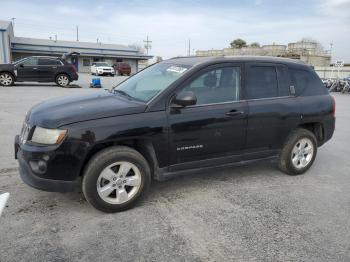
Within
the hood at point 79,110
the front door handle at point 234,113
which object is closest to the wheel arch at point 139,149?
the hood at point 79,110

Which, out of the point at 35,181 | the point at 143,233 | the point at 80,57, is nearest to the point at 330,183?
the point at 143,233

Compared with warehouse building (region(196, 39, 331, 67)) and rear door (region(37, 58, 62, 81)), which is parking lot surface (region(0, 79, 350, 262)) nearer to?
rear door (region(37, 58, 62, 81))

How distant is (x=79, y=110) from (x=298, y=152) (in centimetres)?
329

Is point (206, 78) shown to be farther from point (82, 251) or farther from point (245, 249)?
point (82, 251)

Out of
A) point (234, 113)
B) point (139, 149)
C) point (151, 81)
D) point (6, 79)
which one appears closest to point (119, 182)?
point (139, 149)

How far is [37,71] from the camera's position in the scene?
57.6 feet

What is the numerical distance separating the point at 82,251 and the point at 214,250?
1.18 metres

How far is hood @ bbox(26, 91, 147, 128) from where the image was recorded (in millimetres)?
3414

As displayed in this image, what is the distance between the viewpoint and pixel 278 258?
2914 millimetres

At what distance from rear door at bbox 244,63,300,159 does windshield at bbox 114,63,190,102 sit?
101 centimetres

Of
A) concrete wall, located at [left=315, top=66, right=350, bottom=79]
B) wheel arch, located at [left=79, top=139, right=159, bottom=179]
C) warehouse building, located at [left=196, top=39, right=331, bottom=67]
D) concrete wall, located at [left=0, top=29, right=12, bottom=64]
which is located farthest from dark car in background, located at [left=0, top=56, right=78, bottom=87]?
warehouse building, located at [left=196, top=39, right=331, bottom=67]

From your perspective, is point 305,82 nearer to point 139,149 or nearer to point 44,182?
point 139,149

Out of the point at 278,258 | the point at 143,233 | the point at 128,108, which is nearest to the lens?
the point at 278,258

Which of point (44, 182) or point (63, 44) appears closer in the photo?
point (44, 182)
